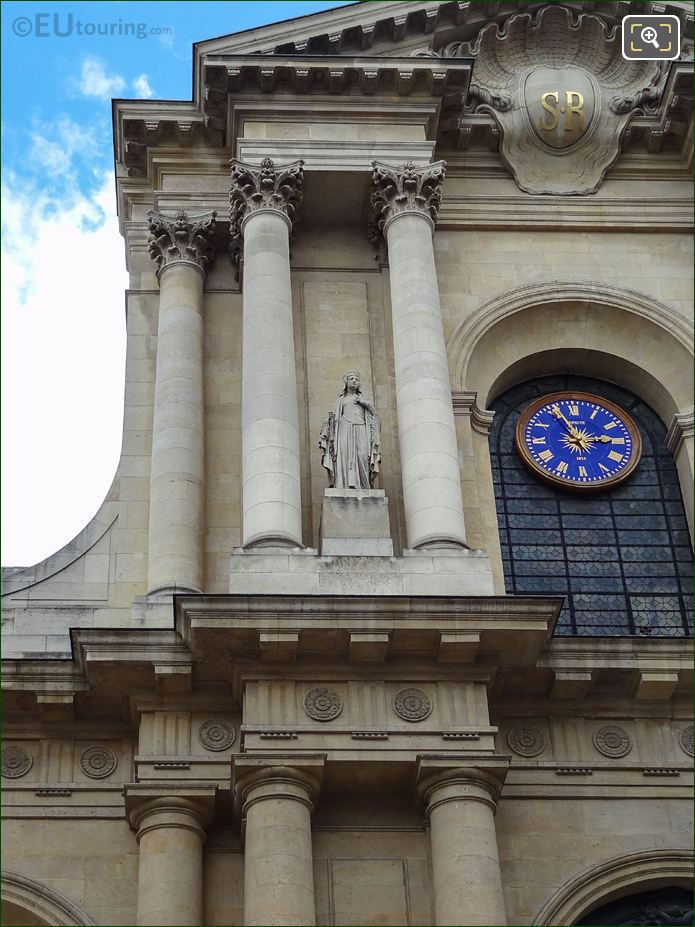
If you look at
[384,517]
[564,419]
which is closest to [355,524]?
[384,517]

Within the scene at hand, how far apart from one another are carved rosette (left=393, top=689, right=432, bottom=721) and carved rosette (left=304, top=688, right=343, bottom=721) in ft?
2.31

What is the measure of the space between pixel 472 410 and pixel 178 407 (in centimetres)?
437

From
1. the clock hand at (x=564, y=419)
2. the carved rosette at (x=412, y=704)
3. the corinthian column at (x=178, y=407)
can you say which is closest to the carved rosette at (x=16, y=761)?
the corinthian column at (x=178, y=407)

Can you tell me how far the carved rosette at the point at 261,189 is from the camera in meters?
24.5

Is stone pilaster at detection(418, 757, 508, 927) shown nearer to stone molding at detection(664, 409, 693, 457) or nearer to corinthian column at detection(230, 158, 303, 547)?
corinthian column at detection(230, 158, 303, 547)

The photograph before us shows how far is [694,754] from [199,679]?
20.8ft

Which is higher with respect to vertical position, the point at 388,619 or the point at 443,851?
the point at 388,619

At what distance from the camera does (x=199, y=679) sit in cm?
1998

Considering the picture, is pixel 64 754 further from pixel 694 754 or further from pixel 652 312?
pixel 652 312

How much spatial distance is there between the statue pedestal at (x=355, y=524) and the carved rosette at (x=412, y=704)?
1.83 m

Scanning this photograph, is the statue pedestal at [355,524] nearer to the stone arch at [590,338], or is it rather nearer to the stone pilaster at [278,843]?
the stone pilaster at [278,843]

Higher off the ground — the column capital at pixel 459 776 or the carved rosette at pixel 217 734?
the carved rosette at pixel 217 734

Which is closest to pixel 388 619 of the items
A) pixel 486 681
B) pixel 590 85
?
pixel 486 681

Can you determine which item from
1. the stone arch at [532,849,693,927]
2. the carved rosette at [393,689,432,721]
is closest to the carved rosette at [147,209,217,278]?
the carved rosette at [393,689,432,721]
